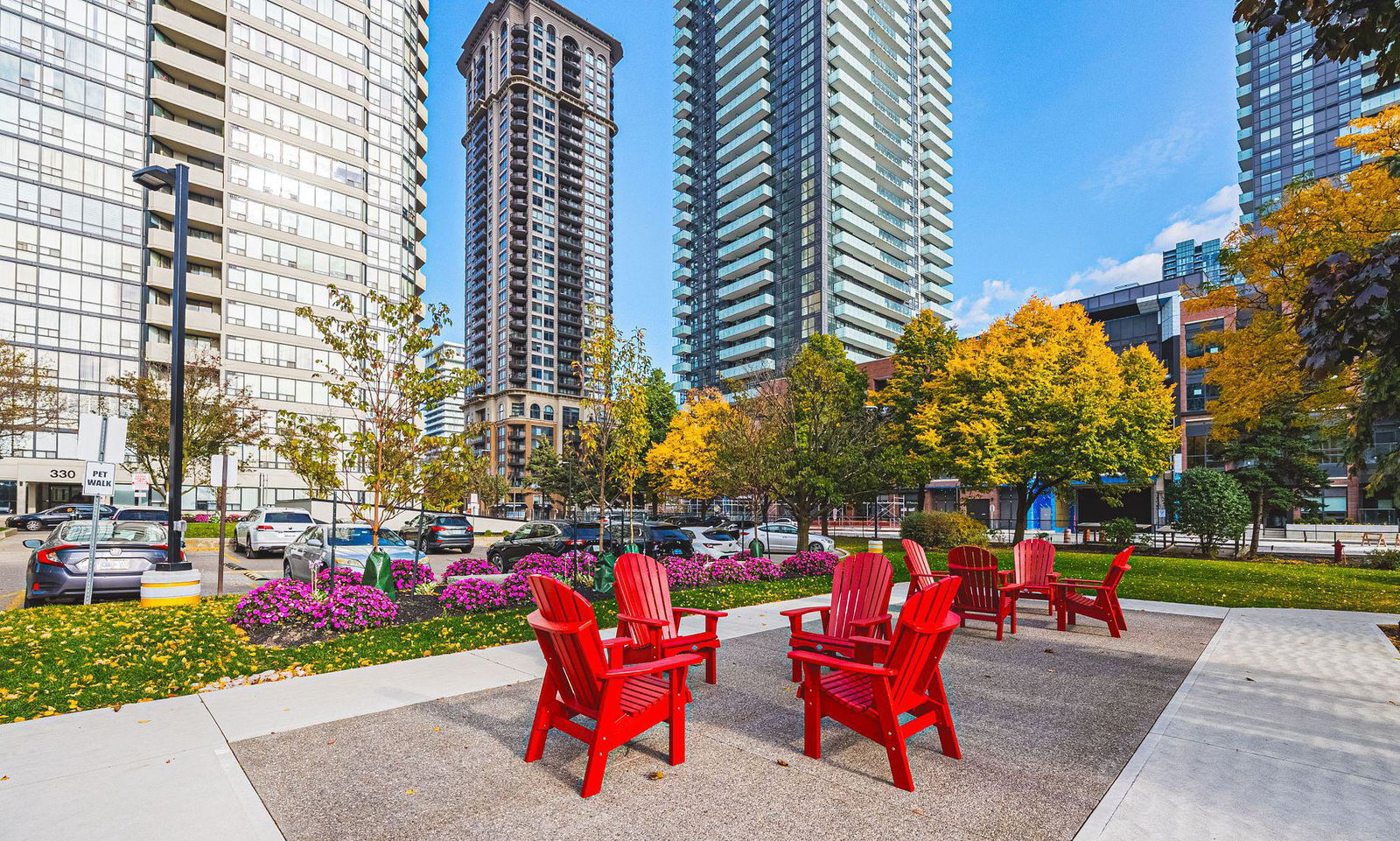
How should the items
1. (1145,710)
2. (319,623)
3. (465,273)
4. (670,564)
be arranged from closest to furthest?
1. (1145,710)
2. (319,623)
3. (670,564)
4. (465,273)

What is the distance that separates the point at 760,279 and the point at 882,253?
17.5 meters

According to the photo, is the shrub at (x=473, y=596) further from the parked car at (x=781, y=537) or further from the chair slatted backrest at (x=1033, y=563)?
the parked car at (x=781, y=537)

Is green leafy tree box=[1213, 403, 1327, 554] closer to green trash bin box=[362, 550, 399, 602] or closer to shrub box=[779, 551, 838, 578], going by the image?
shrub box=[779, 551, 838, 578]

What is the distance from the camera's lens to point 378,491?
35.8 feet

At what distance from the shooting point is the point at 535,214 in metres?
105

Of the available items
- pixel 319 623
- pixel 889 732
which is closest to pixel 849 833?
pixel 889 732

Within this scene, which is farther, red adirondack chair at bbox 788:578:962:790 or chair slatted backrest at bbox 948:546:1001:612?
chair slatted backrest at bbox 948:546:1001:612

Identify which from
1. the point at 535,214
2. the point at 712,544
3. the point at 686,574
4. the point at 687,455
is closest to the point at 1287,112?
the point at 687,455

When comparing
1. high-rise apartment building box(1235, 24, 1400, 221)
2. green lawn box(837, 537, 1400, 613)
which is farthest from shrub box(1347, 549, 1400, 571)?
high-rise apartment building box(1235, 24, 1400, 221)

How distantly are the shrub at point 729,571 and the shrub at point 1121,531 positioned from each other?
1579 centimetres

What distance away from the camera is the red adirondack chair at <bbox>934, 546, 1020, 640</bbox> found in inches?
325

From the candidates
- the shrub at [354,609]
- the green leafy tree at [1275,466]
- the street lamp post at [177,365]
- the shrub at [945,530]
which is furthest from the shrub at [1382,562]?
the street lamp post at [177,365]

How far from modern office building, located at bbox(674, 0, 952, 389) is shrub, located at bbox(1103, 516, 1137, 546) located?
52.7m

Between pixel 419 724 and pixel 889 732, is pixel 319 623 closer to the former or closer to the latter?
pixel 419 724
